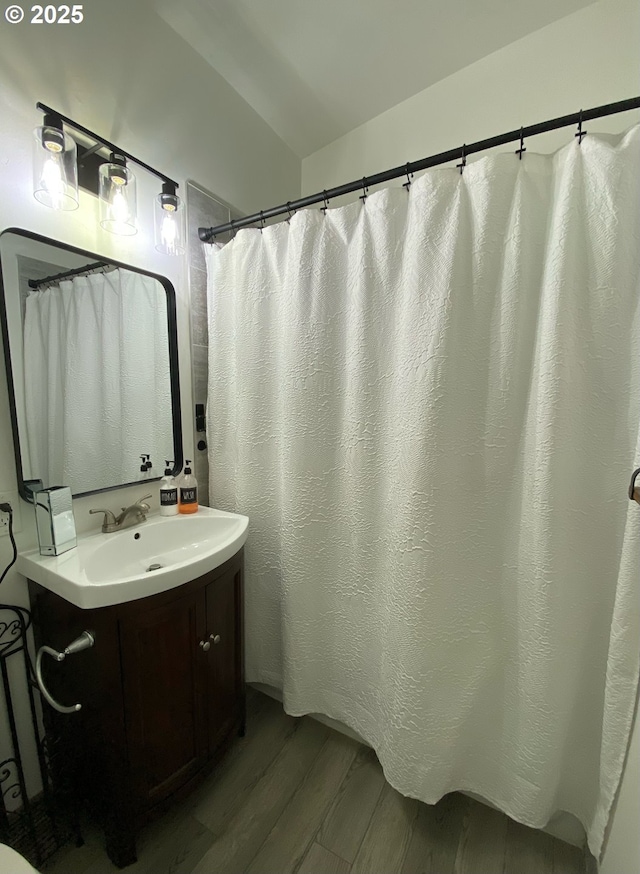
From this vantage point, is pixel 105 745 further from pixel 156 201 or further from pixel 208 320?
pixel 156 201

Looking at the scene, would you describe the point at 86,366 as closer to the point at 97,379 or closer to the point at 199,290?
the point at 97,379

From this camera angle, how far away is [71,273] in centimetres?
105

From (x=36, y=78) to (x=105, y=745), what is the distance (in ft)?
5.92

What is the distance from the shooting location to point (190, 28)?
4.03ft

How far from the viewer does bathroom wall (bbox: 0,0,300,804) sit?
904 millimetres

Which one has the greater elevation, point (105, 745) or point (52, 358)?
point (52, 358)

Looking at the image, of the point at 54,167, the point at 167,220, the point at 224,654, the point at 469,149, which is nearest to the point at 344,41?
the point at 469,149

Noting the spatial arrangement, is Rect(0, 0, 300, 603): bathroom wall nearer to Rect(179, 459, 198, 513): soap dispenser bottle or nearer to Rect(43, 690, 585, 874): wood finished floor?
Rect(179, 459, 198, 513): soap dispenser bottle

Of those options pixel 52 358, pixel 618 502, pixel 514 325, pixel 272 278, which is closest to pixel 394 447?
pixel 514 325

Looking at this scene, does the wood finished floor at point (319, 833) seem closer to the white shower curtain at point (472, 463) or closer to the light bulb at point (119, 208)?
the white shower curtain at point (472, 463)

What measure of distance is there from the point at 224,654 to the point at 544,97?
89.8 inches

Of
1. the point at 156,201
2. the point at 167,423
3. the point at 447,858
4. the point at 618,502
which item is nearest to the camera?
the point at 618,502

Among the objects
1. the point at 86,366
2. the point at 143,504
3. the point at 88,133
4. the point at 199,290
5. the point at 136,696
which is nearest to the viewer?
the point at 136,696

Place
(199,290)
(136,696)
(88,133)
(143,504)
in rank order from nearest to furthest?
(136,696) → (88,133) → (143,504) → (199,290)
